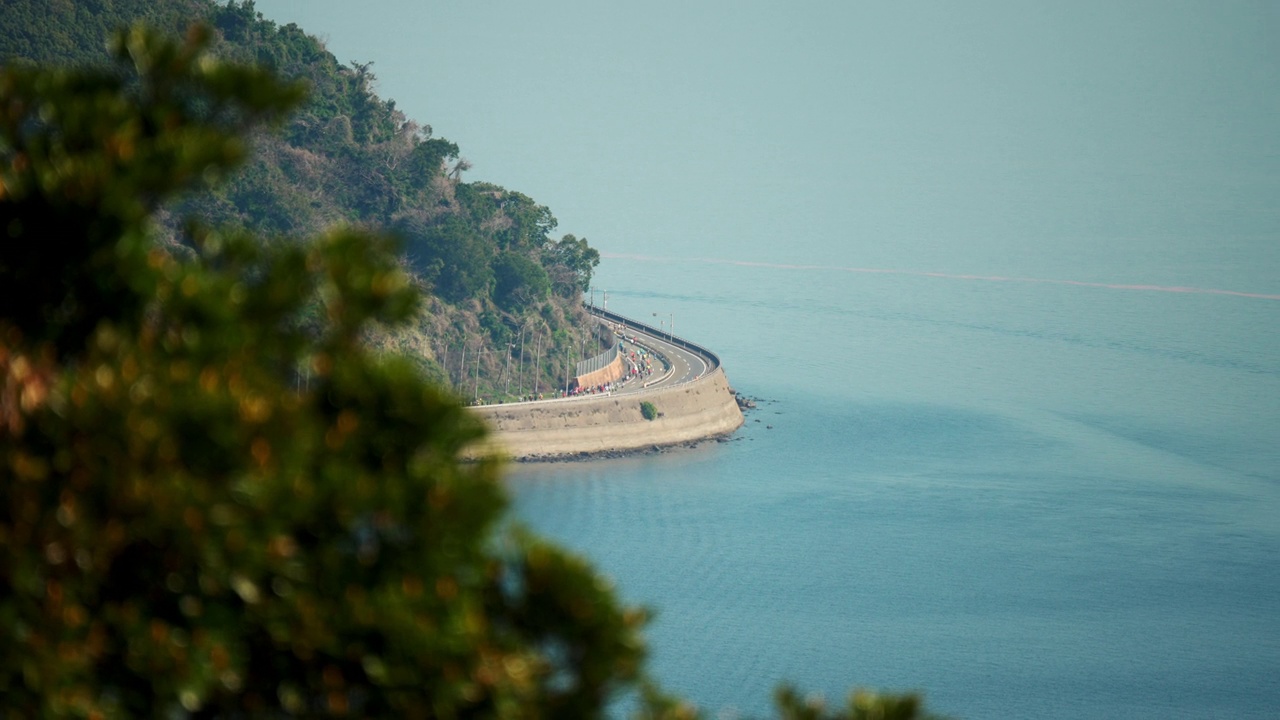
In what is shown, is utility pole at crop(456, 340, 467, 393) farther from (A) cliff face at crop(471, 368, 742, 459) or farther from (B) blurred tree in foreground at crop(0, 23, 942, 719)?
(B) blurred tree in foreground at crop(0, 23, 942, 719)

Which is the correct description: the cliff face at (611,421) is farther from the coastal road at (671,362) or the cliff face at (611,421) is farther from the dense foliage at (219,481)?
the dense foliage at (219,481)

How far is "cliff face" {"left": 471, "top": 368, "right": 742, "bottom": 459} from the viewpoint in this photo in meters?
66.1

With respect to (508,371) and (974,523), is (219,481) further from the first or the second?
(508,371)

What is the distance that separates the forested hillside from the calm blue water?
11.6m

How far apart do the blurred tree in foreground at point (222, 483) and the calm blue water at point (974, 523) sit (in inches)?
1176

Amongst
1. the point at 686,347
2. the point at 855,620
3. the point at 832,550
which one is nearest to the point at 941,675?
the point at 855,620

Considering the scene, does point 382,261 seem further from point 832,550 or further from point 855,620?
point 832,550

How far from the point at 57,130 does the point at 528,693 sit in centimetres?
388

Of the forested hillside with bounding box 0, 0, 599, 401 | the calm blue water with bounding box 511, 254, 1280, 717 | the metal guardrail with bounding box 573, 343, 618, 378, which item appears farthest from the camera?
the metal guardrail with bounding box 573, 343, 618, 378

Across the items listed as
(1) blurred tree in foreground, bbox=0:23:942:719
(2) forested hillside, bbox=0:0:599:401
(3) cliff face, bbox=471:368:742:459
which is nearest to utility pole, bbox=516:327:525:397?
(2) forested hillside, bbox=0:0:599:401

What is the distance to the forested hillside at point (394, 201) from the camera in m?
73.5

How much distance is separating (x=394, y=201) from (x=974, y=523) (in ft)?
118

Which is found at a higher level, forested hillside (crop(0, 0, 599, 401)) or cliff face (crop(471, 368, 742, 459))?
forested hillside (crop(0, 0, 599, 401))

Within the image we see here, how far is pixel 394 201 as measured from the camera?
79.1 metres
